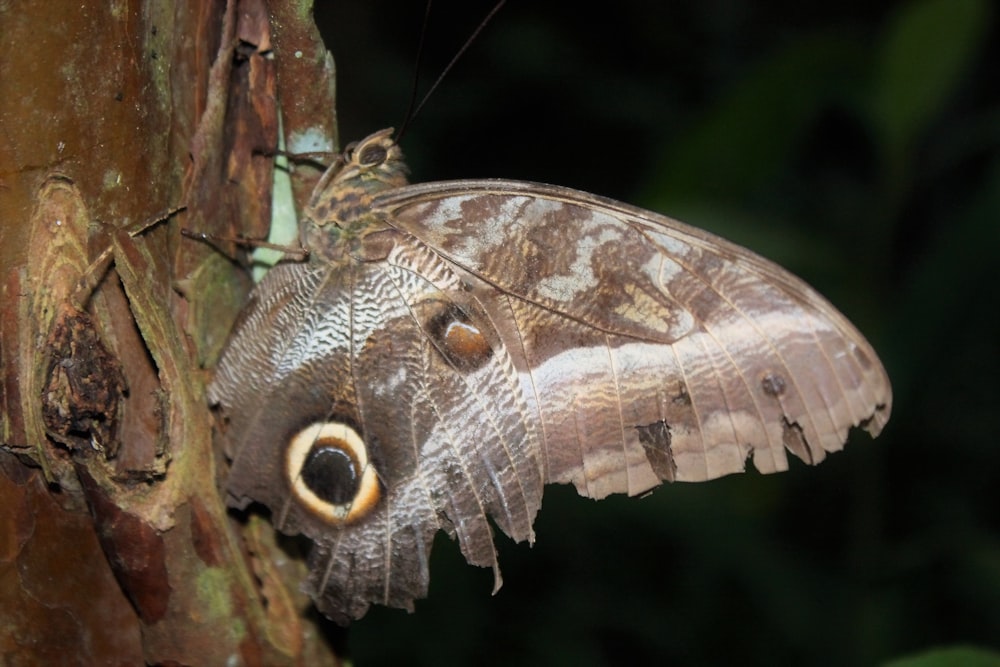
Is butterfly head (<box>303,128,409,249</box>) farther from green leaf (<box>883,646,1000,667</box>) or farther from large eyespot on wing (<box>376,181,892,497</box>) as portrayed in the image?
green leaf (<box>883,646,1000,667</box>)

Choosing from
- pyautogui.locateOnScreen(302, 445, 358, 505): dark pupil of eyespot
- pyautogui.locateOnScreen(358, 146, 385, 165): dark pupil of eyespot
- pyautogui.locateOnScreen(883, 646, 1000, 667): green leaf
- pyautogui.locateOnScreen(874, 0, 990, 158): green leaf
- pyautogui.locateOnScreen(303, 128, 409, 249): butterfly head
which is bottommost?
pyautogui.locateOnScreen(883, 646, 1000, 667): green leaf

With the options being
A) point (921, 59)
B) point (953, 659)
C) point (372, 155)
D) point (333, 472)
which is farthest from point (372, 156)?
point (921, 59)

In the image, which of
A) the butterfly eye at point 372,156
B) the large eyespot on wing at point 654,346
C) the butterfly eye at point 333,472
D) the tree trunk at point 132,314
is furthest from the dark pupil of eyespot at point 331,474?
the butterfly eye at point 372,156

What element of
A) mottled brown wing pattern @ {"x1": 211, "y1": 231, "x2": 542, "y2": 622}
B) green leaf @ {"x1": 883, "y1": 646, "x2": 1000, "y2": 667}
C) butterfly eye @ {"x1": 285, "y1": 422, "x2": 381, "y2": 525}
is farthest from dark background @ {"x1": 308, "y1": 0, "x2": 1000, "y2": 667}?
green leaf @ {"x1": 883, "y1": 646, "x2": 1000, "y2": 667}

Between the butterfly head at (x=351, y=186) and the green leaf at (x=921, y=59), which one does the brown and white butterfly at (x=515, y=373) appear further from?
the green leaf at (x=921, y=59)

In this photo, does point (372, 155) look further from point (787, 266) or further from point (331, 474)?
point (787, 266)

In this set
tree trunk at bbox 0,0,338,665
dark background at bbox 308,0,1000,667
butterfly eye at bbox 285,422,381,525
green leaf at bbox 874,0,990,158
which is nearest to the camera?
tree trunk at bbox 0,0,338,665
